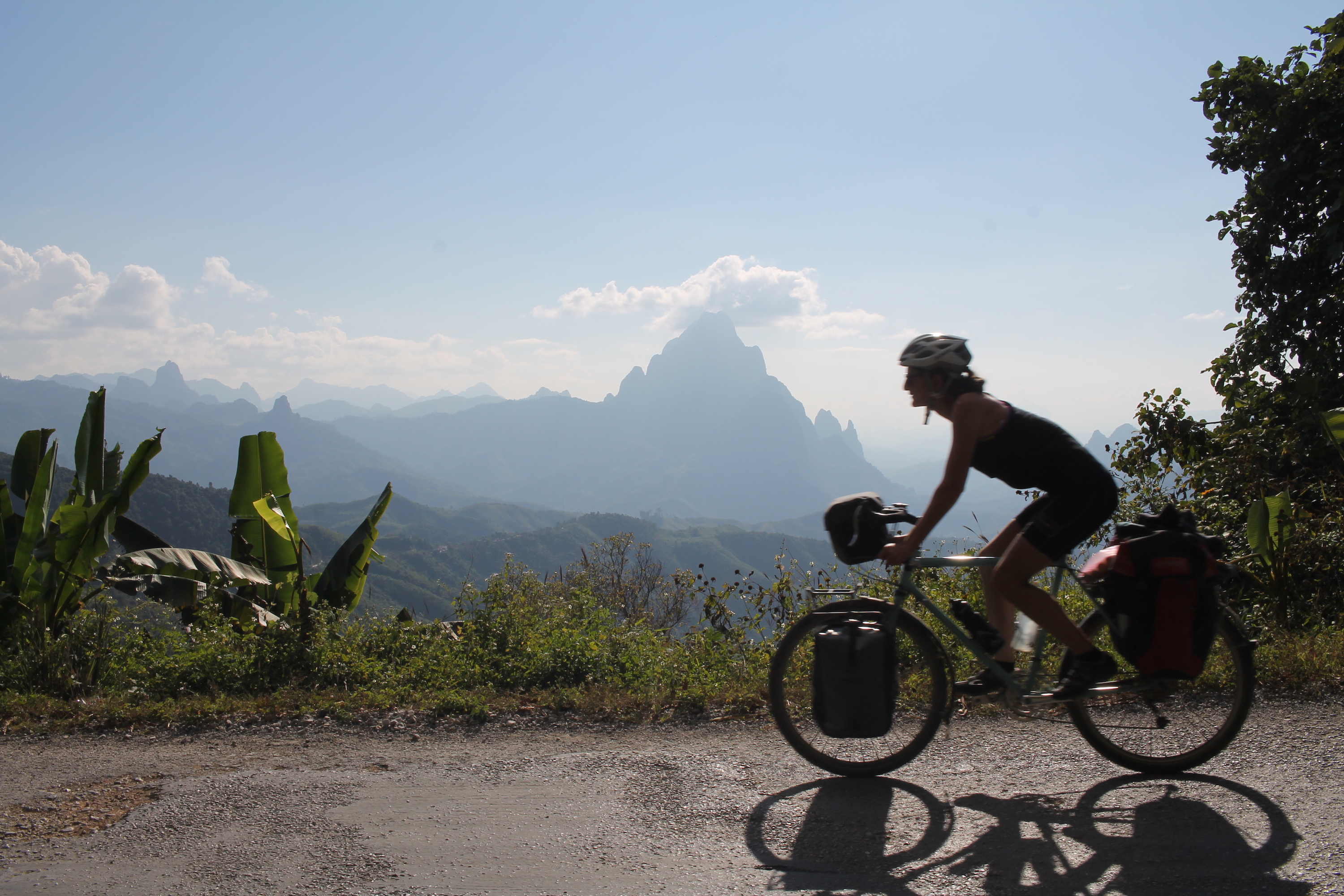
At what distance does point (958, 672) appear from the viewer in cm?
384

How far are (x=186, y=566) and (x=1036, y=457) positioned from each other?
6.74 metres

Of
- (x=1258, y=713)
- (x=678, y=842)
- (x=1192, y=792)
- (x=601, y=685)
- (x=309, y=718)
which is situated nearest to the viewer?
(x=678, y=842)

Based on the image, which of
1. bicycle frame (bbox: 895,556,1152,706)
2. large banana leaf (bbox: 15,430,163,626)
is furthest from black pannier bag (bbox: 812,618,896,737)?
large banana leaf (bbox: 15,430,163,626)

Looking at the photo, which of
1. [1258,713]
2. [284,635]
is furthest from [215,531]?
[1258,713]

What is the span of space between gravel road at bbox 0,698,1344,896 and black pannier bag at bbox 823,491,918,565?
1.05m

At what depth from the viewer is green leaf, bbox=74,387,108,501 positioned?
6.82 m

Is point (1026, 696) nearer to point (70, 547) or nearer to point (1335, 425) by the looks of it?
point (1335, 425)

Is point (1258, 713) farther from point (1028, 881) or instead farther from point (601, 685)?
point (601, 685)

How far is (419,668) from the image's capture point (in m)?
5.54

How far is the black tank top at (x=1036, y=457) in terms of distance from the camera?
3336 millimetres

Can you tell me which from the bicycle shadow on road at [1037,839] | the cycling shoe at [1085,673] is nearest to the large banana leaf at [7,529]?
the bicycle shadow on road at [1037,839]

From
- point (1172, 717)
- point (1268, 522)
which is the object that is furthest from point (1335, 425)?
point (1172, 717)

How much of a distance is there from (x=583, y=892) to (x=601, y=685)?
2482 mm

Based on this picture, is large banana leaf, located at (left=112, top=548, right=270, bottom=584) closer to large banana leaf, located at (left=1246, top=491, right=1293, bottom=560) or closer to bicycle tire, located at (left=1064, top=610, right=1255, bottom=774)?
bicycle tire, located at (left=1064, top=610, right=1255, bottom=774)
